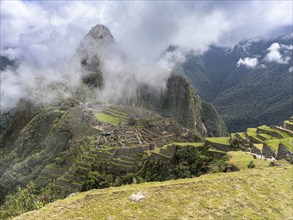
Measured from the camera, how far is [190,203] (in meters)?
12.5

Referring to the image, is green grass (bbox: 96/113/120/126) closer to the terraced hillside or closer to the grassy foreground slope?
the terraced hillside

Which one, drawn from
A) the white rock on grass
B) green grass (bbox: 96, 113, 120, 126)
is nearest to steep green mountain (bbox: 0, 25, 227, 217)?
green grass (bbox: 96, 113, 120, 126)

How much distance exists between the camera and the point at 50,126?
13325 cm

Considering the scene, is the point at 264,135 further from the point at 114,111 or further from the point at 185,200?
the point at 114,111

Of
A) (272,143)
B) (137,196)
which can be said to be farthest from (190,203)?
(272,143)

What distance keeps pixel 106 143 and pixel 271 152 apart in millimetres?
52946

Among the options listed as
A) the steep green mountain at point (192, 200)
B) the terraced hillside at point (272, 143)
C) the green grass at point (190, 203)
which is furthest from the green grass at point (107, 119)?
the green grass at point (190, 203)

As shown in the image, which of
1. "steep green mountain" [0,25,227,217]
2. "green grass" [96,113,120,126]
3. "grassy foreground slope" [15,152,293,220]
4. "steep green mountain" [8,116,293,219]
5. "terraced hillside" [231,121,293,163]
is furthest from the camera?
"green grass" [96,113,120,126]

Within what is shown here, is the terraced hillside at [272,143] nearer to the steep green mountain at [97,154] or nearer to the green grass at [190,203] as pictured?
the steep green mountain at [97,154]

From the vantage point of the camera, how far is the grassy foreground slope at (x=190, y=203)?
11.7 metres

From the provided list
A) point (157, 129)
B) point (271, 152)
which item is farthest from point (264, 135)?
point (157, 129)

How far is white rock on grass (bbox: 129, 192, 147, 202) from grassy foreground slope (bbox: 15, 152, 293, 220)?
18 cm

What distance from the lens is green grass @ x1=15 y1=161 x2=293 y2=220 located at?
1170cm

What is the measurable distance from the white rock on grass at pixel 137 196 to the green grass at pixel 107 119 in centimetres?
10193
